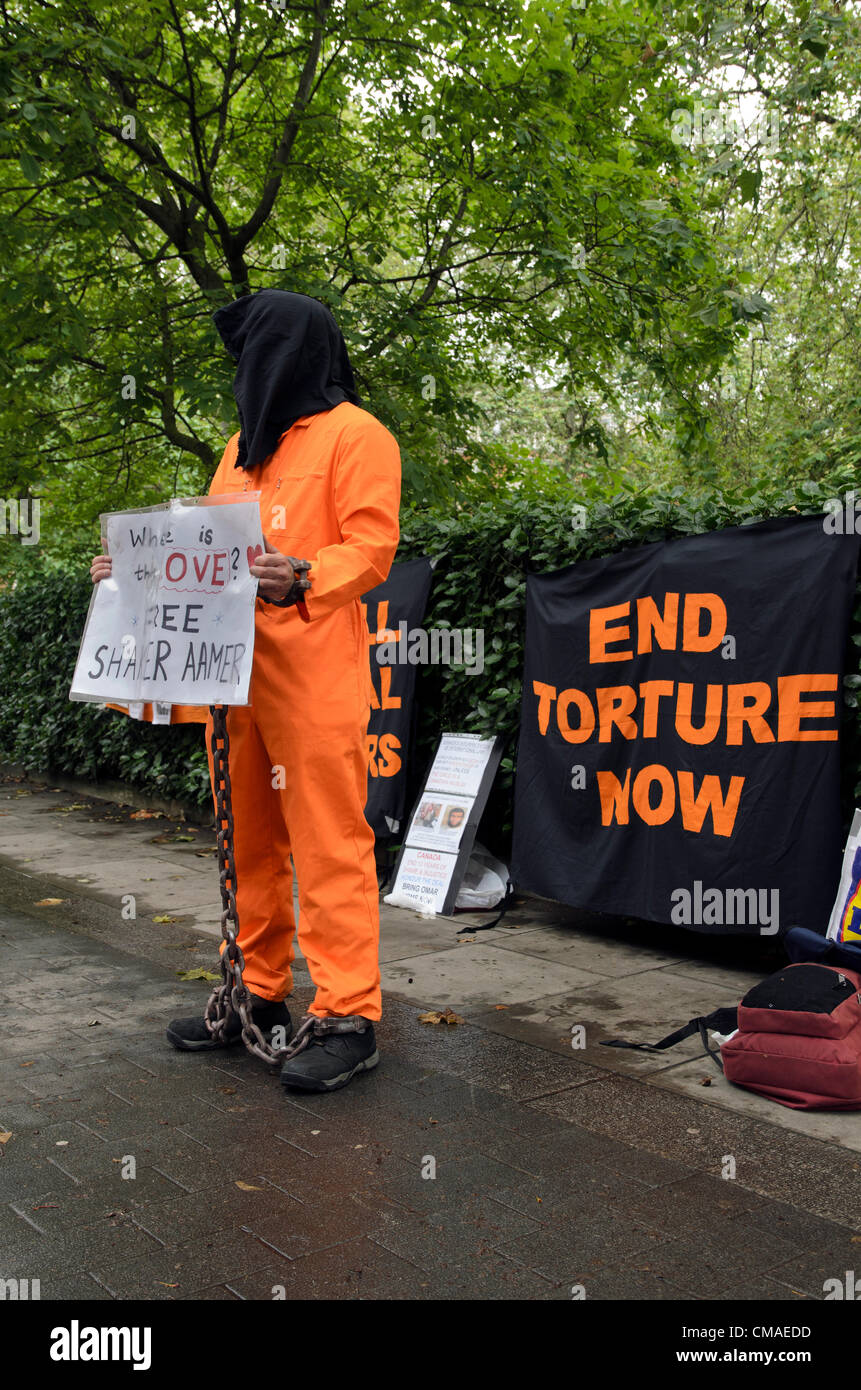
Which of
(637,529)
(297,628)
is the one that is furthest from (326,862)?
(637,529)

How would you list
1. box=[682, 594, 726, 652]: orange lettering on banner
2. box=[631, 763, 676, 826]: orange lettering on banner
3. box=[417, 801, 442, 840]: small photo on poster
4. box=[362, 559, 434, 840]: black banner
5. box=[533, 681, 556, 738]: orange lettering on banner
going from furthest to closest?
box=[362, 559, 434, 840]: black banner
box=[417, 801, 442, 840]: small photo on poster
box=[533, 681, 556, 738]: orange lettering on banner
box=[631, 763, 676, 826]: orange lettering on banner
box=[682, 594, 726, 652]: orange lettering on banner

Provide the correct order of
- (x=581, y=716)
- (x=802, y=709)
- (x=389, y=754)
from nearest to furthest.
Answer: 1. (x=802, y=709)
2. (x=581, y=716)
3. (x=389, y=754)

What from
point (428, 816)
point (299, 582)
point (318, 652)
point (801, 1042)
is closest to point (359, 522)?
point (299, 582)

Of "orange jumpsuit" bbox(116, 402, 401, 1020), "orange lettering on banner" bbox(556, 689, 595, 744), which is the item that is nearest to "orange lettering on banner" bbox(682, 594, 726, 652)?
"orange lettering on banner" bbox(556, 689, 595, 744)

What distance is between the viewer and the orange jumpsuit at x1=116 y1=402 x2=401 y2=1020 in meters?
3.74

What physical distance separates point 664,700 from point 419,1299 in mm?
3366

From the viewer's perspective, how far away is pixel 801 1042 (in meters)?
3.68

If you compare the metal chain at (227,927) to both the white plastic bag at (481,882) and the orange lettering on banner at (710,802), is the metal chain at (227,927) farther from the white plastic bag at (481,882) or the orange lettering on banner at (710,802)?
the white plastic bag at (481,882)

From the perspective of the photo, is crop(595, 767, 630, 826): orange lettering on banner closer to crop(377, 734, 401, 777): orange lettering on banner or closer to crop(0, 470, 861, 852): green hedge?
crop(0, 470, 861, 852): green hedge

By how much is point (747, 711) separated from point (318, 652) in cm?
216

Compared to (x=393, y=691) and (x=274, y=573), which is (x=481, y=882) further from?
(x=274, y=573)

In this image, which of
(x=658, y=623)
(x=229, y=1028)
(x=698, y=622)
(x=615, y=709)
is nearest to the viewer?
(x=229, y=1028)

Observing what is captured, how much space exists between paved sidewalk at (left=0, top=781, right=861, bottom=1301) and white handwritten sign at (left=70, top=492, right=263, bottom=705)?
1.25 m
